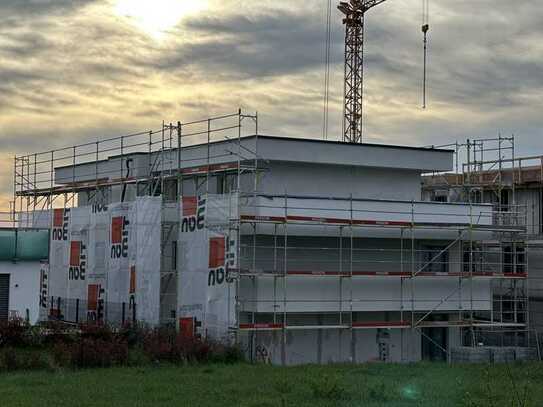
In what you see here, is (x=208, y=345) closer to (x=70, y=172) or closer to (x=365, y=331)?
Answer: (x=365, y=331)

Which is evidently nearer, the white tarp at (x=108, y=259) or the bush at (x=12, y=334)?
the bush at (x=12, y=334)

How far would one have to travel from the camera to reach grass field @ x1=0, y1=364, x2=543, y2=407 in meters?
19.5

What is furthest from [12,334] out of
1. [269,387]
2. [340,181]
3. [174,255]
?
[340,181]

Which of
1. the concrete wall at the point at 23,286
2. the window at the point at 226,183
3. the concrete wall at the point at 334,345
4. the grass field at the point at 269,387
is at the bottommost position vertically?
the grass field at the point at 269,387

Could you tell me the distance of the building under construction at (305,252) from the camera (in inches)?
1221

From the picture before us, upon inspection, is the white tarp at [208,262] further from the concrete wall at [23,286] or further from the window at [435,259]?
the window at [435,259]

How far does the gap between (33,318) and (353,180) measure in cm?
1337

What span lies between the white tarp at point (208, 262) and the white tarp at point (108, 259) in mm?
1438

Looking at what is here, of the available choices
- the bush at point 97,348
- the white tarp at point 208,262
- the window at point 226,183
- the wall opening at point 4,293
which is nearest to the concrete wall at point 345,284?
the white tarp at point 208,262

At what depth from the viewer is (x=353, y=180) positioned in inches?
1378

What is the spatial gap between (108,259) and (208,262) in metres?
7.58

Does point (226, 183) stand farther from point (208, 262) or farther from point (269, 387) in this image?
point (269, 387)

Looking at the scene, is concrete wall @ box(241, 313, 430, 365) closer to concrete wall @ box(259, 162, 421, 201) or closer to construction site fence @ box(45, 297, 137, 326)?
concrete wall @ box(259, 162, 421, 201)

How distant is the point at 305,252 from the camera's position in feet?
107
